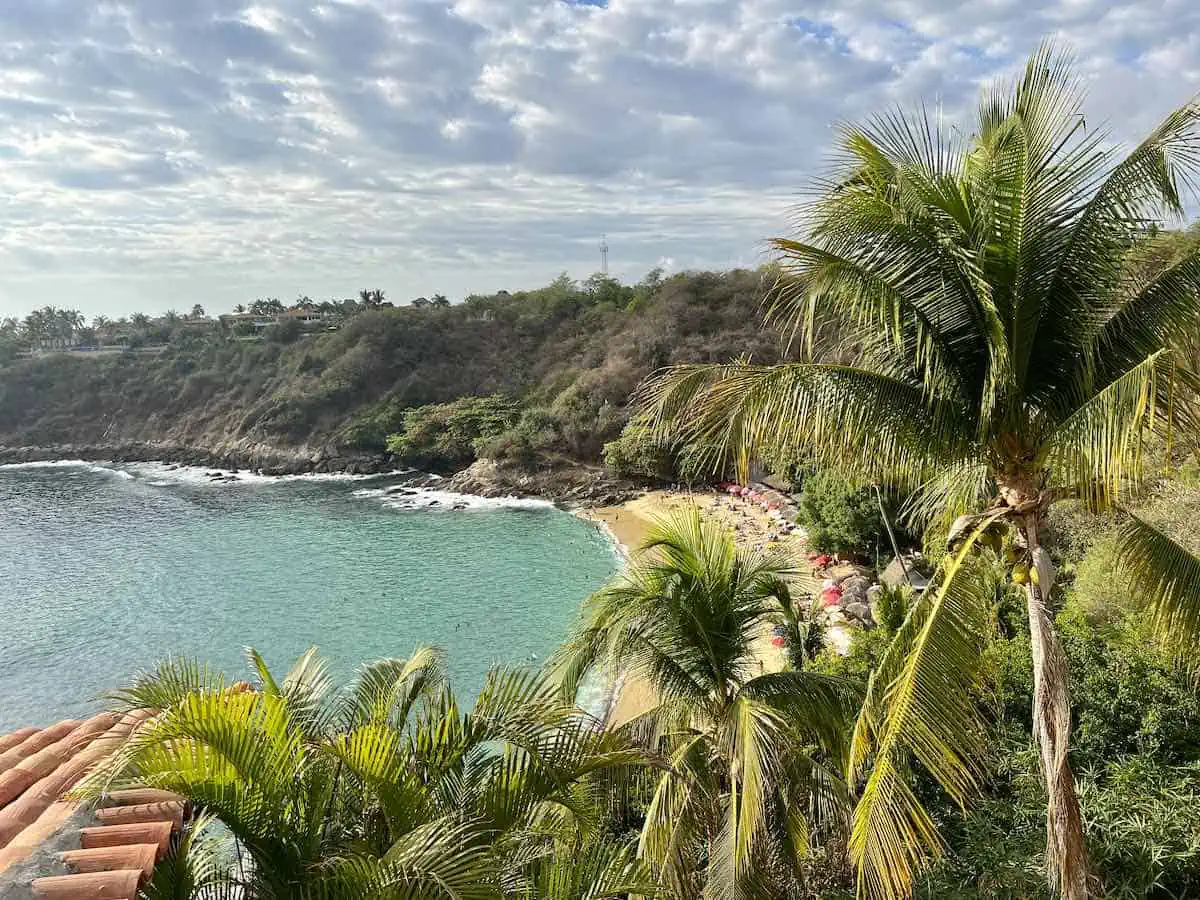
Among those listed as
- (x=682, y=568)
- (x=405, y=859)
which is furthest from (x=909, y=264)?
(x=405, y=859)

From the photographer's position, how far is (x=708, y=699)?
262 inches

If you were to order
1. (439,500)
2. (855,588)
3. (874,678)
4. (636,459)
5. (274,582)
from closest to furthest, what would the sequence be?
1. (874,678)
2. (855,588)
3. (274,582)
4. (636,459)
5. (439,500)

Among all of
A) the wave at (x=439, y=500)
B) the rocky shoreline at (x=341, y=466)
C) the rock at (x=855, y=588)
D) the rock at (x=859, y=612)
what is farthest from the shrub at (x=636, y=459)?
the rock at (x=859, y=612)

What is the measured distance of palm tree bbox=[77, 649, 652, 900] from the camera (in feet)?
10.4

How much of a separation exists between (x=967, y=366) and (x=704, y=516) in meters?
17.9

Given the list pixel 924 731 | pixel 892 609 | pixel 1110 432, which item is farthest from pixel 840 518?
pixel 1110 432

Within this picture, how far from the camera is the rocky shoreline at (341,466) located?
116 feet

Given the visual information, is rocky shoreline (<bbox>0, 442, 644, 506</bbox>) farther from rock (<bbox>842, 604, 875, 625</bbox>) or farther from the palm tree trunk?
the palm tree trunk

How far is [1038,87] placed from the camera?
14.1ft

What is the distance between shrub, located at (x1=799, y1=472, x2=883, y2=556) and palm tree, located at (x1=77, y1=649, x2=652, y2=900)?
1648 cm

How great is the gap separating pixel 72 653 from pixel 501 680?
21.8 metres

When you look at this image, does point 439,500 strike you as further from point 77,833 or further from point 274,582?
point 77,833

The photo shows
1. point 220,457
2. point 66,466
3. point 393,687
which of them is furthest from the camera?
point 66,466

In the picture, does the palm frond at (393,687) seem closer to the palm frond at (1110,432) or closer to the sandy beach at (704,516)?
the palm frond at (1110,432)
